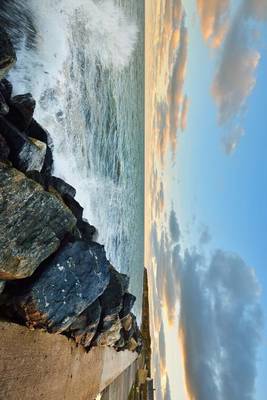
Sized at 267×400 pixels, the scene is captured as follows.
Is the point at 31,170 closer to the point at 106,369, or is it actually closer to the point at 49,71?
the point at 49,71

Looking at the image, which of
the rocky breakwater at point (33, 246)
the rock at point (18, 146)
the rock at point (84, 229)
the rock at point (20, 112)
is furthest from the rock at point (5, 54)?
the rock at point (84, 229)

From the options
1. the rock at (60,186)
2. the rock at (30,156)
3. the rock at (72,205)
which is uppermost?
the rock at (60,186)

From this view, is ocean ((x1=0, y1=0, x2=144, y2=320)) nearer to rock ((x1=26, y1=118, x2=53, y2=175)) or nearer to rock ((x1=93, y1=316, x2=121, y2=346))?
rock ((x1=26, y1=118, x2=53, y2=175))

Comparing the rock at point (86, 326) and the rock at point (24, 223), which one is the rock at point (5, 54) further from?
the rock at point (86, 326)

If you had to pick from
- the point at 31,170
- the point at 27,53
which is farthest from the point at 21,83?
the point at 31,170

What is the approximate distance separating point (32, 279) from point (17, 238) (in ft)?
1.92

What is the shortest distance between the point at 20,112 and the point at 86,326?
9.07ft

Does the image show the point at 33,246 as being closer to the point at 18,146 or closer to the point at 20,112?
the point at 18,146

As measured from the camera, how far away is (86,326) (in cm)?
469

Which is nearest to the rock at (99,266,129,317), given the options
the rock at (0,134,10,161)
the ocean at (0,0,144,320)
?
the ocean at (0,0,144,320)

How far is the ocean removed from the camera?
6.21 m

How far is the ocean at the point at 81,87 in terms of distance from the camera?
6207 millimetres

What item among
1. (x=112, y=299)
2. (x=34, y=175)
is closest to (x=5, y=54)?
(x=34, y=175)

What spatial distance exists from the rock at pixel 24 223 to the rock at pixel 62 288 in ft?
0.61
